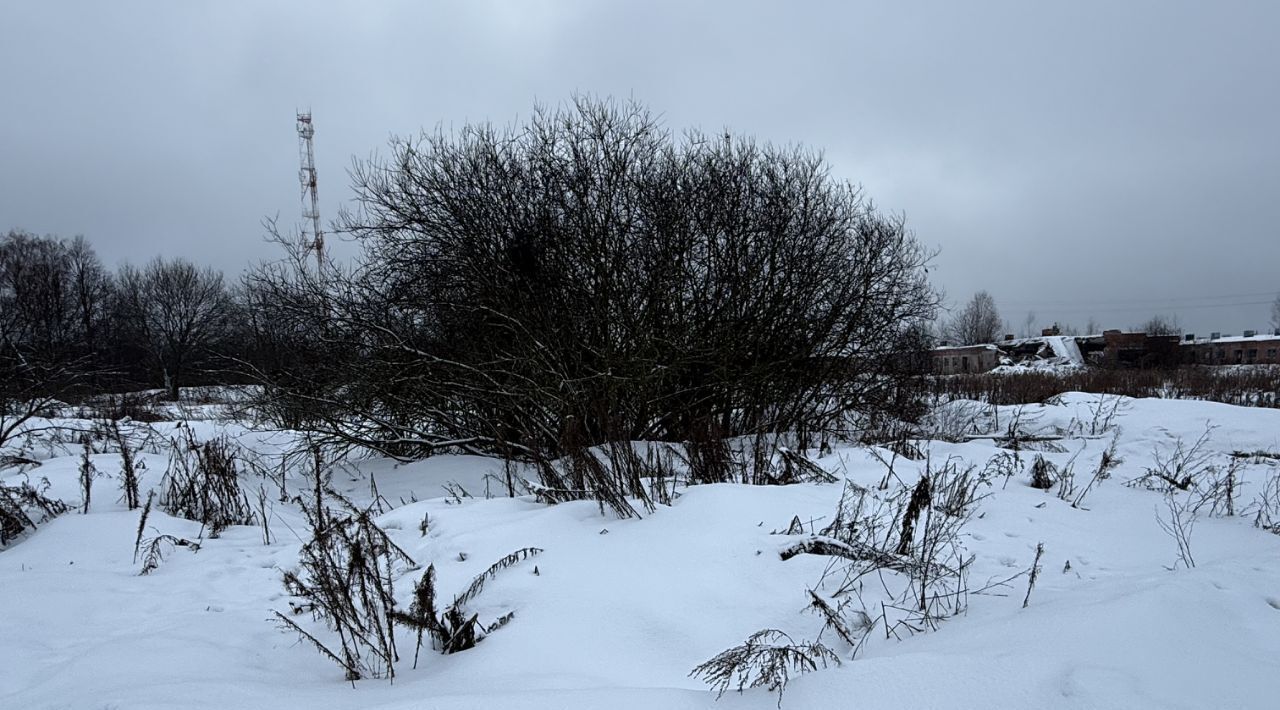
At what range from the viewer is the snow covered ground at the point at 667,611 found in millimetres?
1896

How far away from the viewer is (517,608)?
2873mm

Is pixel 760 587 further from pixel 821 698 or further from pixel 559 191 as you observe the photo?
pixel 559 191

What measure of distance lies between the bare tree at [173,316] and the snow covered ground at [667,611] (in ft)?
115

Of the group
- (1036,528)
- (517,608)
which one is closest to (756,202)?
(1036,528)

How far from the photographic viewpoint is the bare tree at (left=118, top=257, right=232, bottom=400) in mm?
33844

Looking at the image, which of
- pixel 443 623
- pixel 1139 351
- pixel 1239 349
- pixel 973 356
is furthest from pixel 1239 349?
pixel 443 623

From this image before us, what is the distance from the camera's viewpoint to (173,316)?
34406 mm

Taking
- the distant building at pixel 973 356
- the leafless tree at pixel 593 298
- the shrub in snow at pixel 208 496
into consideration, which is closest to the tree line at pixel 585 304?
the leafless tree at pixel 593 298

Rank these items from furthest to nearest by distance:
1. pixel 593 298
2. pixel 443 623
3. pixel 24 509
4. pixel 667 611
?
pixel 593 298
pixel 24 509
pixel 443 623
pixel 667 611

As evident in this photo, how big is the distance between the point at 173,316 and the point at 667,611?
41560 millimetres

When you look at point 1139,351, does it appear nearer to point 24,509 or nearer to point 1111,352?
point 1111,352

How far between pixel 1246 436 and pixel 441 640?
13.7 metres

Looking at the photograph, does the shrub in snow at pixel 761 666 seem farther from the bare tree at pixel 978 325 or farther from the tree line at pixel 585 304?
the bare tree at pixel 978 325

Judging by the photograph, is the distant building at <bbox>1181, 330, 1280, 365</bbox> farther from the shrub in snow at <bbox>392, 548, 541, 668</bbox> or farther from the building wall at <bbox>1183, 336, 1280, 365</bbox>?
the shrub in snow at <bbox>392, 548, 541, 668</bbox>
